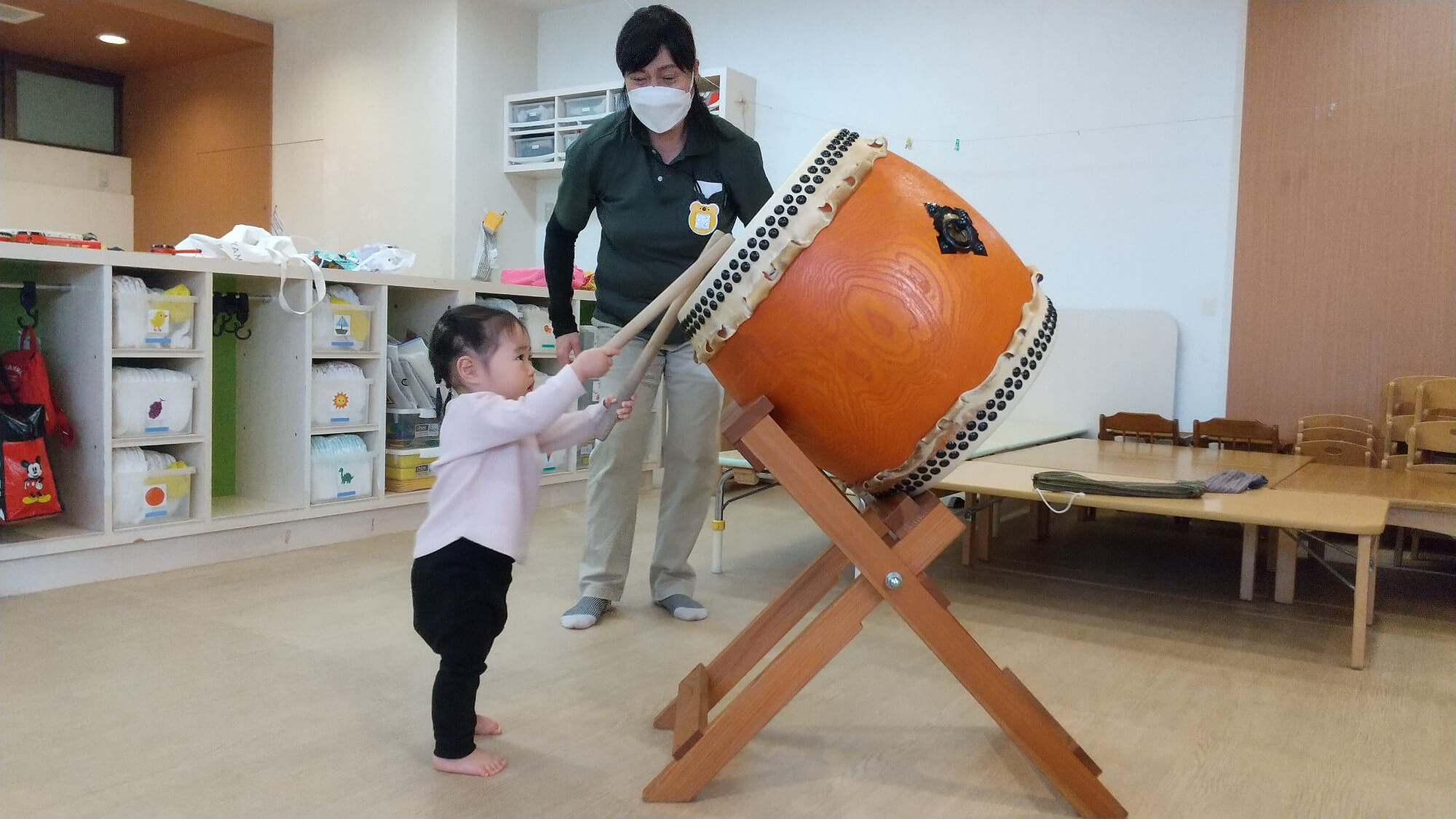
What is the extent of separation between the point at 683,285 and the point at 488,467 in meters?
0.41

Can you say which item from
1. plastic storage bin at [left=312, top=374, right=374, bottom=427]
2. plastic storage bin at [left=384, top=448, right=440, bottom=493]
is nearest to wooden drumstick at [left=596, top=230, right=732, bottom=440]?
plastic storage bin at [left=312, top=374, right=374, bottom=427]

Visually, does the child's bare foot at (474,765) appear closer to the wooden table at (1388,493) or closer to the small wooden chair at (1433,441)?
the wooden table at (1388,493)

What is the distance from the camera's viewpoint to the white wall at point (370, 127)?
5.14 meters

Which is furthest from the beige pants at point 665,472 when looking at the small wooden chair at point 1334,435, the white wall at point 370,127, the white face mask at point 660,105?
the white wall at point 370,127

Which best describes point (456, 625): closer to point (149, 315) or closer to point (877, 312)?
point (877, 312)

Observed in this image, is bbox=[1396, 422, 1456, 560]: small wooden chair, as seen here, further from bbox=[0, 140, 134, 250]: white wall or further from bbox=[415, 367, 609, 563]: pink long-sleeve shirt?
bbox=[0, 140, 134, 250]: white wall

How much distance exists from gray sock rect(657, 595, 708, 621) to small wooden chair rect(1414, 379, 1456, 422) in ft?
8.28

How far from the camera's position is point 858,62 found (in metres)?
4.60

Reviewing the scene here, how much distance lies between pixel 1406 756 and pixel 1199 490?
0.85 metres

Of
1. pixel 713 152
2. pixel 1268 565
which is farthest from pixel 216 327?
pixel 1268 565

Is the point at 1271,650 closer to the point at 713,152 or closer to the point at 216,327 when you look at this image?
the point at 713,152

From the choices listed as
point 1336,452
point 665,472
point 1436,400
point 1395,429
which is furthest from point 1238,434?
point 665,472

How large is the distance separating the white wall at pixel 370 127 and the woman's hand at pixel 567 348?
3.19 meters

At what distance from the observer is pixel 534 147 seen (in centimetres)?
524
